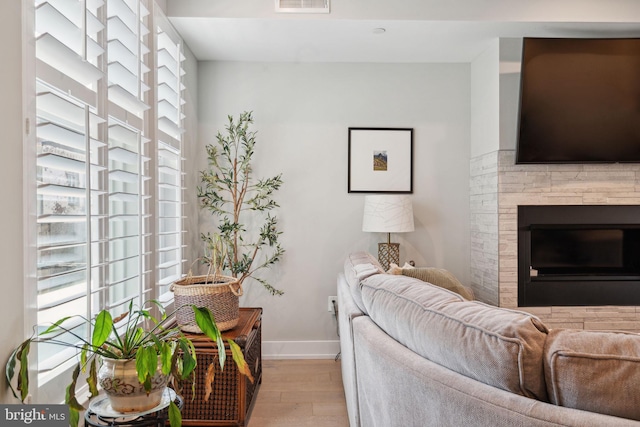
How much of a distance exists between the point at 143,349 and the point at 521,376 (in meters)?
0.98

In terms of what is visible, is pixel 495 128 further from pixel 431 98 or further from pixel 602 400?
pixel 602 400

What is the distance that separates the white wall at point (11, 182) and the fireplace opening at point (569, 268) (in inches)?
116

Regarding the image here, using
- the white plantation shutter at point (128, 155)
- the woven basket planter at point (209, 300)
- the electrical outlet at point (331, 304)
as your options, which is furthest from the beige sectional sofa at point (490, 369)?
the electrical outlet at point (331, 304)

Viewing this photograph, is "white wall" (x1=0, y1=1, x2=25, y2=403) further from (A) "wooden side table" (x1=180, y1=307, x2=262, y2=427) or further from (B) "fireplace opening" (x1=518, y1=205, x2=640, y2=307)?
(B) "fireplace opening" (x1=518, y1=205, x2=640, y2=307)

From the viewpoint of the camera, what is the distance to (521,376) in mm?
1015

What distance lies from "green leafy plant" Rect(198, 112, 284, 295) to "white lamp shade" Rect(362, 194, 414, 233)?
29.2 inches

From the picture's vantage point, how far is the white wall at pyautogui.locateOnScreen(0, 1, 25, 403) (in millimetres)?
1226

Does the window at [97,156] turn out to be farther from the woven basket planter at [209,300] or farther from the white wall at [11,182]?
the woven basket planter at [209,300]

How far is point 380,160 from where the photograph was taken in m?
3.65

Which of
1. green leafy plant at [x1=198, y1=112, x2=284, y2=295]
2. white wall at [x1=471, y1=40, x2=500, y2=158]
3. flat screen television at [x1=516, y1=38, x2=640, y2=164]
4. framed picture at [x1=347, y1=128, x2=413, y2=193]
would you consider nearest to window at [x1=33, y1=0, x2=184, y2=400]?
green leafy plant at [x1=198, y1=112, x2=284, y2=295]

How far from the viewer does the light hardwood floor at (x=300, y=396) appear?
2.51 m

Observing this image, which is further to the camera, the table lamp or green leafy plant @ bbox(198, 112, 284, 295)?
green leafy plant @ bbox(198, 112, 284, 295)

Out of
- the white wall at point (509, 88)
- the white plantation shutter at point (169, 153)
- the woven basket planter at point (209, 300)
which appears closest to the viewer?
the woven basket planter at point (209, 300)

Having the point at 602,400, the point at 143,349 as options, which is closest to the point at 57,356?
the point at 143,349
